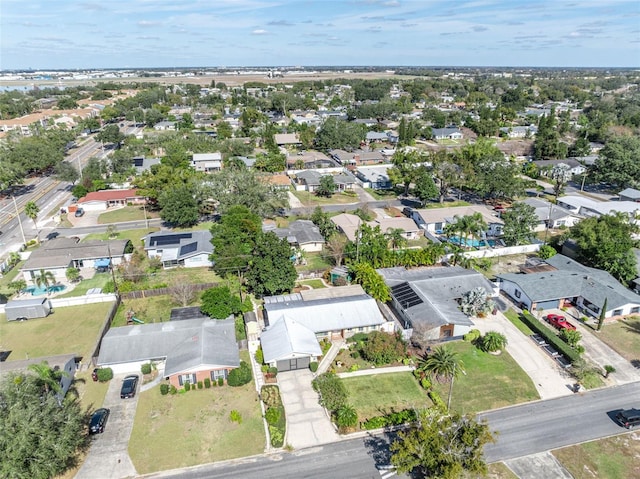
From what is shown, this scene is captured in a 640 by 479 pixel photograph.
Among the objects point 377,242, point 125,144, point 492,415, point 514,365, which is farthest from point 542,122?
point 125,144

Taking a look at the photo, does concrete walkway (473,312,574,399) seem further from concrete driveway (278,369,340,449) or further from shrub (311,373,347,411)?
concrete driveway (278,369,340,449)

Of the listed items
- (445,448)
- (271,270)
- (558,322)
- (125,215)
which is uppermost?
(271,270)

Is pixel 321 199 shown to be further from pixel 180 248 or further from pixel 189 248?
pixel 180 248

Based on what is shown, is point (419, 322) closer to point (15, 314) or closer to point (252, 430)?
point (252, 430)

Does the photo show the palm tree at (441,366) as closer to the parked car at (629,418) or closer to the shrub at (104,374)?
the parked car at (629,418)

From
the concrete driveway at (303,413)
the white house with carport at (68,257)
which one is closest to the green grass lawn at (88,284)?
the white house with carport at (68,257)

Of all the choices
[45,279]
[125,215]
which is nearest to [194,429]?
[45,279]

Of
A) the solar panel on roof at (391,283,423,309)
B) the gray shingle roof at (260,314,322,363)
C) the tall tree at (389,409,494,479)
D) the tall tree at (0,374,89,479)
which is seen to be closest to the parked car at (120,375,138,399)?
the tall tree at (0,374,89,479)
